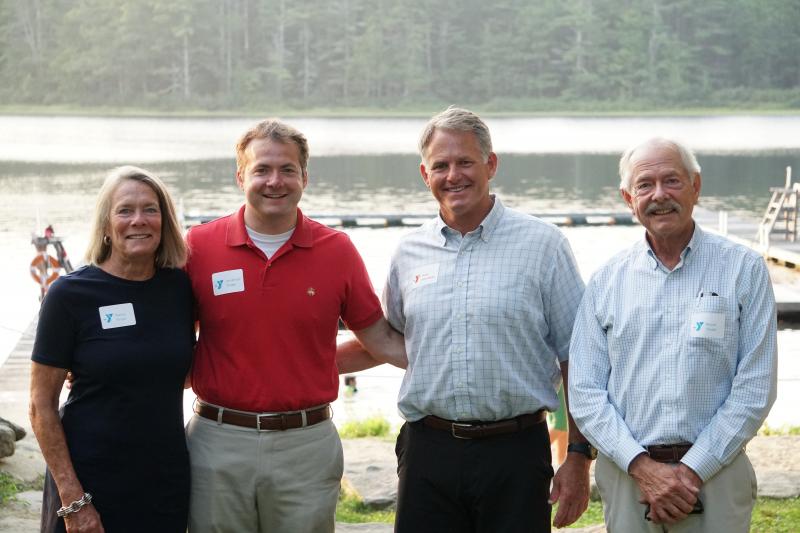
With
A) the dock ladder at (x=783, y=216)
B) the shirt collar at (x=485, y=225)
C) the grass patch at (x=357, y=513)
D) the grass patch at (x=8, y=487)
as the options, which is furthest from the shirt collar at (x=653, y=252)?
the dock ladder at (x=783, y=216)

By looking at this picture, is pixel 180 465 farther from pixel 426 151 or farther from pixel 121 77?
pixel 121 77

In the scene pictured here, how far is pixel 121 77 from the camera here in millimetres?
65562

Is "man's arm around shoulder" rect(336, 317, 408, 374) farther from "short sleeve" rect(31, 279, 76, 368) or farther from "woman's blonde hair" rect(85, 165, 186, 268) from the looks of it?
"short sleeve" rect(31, 279, 76, 368)

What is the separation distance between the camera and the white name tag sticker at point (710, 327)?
248 centimetres

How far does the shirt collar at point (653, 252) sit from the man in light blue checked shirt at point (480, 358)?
242 mm

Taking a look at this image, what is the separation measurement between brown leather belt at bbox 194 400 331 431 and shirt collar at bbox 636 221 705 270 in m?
0.91

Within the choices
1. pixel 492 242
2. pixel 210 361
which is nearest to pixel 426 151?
pixel 492 242

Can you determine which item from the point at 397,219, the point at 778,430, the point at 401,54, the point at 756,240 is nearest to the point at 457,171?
the point at 778,430

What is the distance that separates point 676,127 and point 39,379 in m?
57.3

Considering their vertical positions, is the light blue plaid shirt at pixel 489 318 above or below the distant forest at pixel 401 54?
below

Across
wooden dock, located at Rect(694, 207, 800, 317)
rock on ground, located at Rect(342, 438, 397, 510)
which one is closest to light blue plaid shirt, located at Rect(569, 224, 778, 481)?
rock on ground, located at Rect(342, 438, 397, 510)

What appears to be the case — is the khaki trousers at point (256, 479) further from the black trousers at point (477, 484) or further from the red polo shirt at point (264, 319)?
the black trousers at point (477, 484)

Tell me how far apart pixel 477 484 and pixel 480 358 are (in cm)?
31

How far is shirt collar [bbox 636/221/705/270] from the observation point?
2.58 meters
